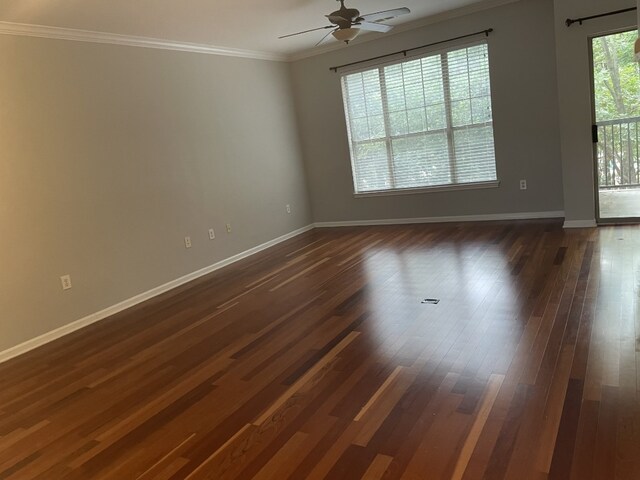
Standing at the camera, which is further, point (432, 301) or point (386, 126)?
point (386, 126)

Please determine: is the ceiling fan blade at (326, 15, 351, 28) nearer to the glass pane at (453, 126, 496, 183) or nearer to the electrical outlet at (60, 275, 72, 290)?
the glass pane at (453, 126, 496, 183)

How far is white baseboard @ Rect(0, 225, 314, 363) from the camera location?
3734 millimetres

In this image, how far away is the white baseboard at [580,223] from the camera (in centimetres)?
501

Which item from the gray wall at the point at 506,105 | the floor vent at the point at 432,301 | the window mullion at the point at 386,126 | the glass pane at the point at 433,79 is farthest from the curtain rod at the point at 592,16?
the floor vent at the point at 432,301

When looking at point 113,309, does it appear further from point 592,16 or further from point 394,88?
point 592,16

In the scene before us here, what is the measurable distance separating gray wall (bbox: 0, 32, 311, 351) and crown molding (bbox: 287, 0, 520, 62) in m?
0.67

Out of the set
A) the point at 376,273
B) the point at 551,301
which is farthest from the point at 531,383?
the point at 376,273

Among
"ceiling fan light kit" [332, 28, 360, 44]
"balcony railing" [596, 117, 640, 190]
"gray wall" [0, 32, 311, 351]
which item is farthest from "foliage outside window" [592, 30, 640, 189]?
"gray wall" [0, 32, 311, 351]

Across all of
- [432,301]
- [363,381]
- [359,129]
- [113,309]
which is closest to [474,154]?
[359,129]

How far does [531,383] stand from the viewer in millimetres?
2250

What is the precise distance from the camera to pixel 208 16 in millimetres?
4371

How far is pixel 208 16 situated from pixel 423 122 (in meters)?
3.08

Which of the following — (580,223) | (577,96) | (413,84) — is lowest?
(580,223)

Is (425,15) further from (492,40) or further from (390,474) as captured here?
(390,474)
